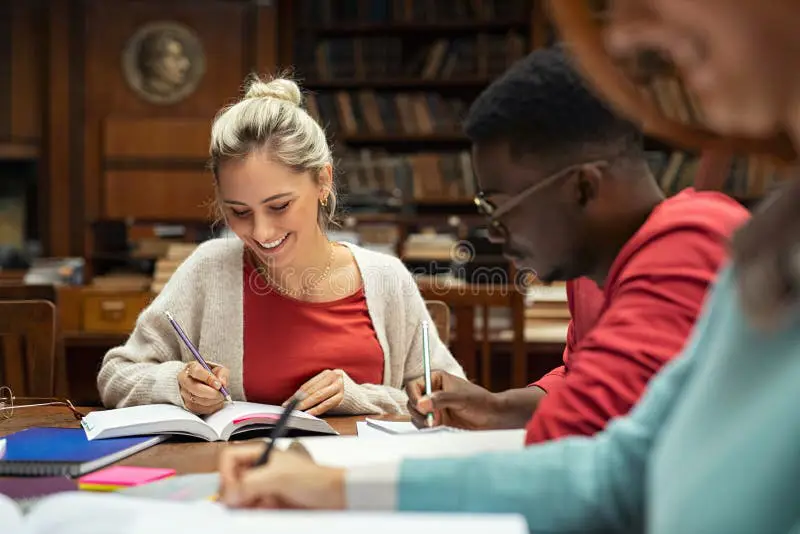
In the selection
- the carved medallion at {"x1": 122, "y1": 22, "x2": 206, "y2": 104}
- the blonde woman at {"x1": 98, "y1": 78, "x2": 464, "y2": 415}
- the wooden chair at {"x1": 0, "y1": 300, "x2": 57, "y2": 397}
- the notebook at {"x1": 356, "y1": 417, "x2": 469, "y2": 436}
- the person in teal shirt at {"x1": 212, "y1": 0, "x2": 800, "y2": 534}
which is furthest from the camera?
the carved medallion at {"x1": 122, "y1": 22, "x2": 206, "y2": 104}

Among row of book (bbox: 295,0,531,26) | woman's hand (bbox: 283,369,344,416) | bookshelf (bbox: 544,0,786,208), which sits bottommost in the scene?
woman's hand (bbox: 283,369,344,416)

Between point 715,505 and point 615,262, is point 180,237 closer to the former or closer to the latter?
point 615,262

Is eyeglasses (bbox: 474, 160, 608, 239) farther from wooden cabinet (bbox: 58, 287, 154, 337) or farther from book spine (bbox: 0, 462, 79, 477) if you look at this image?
wooden cabinet (bbox: 58, 287, 154, 337)

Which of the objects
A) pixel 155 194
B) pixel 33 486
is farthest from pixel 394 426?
pixel 155 194

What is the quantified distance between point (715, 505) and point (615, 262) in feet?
1.44

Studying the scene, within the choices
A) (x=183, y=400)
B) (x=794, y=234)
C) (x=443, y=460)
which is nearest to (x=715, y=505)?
(x=794, y=234)

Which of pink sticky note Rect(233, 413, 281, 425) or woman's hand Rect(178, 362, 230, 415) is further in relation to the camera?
woman's hand Rect(178, 362, 230, 415)

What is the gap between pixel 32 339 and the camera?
2.12 m

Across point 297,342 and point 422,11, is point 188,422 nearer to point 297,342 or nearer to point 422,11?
point 297,342

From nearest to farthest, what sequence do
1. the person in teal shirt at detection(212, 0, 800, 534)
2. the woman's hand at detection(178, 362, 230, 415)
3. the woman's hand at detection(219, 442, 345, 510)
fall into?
the person in teal shirt at detection(212, 0, 800, 534) < the woman's hand at detection(219, 442, 345, 510) < the woman's hand at detection(178, 362, 230, 415)

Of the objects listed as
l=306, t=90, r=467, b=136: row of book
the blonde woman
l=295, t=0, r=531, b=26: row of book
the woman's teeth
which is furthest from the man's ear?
l=295, t=0, r=531, b=26: row of book

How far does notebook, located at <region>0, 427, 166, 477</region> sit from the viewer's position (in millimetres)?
1153

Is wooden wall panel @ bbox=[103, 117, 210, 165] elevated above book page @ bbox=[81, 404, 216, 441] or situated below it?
above

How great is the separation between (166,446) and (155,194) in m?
4.56
